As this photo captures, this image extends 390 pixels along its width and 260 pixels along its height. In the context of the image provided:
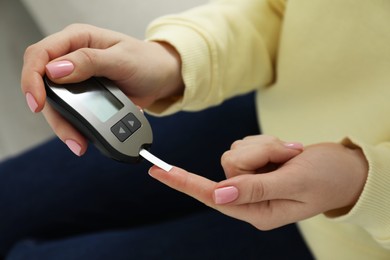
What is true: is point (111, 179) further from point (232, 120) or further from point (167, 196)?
point (232, 120)

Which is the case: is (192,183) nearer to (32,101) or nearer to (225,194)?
(225,194)

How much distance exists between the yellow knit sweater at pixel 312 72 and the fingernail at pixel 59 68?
0.14 m

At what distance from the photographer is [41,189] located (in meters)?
0.67

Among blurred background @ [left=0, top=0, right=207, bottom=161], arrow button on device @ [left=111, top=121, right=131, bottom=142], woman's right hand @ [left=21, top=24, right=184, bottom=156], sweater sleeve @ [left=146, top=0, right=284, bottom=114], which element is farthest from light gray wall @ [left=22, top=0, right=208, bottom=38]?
arrow button on device @ [left=111, top=121, right=131, bottom=142]

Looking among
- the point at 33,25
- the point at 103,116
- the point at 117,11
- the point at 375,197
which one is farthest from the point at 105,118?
the point at 33,25

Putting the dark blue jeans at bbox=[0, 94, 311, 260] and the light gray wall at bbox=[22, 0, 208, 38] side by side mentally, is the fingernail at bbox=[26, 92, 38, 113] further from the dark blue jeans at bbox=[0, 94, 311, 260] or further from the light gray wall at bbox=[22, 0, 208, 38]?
the light gray wall at bbox=[22, 0, 208, 38]

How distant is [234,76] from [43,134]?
2.12ft

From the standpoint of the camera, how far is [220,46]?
527 millimetres

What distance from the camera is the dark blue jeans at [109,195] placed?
630 mm

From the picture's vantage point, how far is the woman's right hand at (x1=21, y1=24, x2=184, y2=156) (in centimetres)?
37

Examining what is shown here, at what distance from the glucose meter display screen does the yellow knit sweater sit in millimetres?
113

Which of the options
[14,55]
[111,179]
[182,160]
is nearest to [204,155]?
[182,160]

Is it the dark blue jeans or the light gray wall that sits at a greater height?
the light gray wall

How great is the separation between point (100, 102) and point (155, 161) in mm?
74
